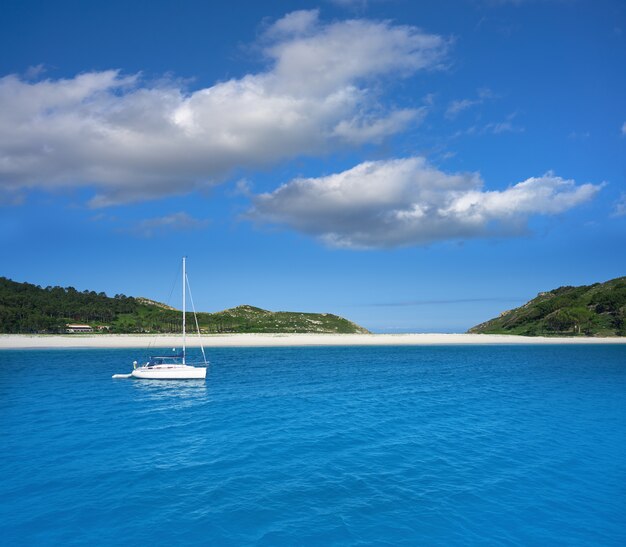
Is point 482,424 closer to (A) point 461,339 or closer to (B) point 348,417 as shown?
(B) point 348,417

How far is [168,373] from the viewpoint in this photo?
52.9 metres

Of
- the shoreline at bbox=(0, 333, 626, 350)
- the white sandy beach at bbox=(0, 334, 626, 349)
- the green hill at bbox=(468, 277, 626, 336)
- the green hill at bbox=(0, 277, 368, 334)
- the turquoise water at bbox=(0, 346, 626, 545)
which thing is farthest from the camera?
the green hill at bbox=(468, 277, 626, 336)

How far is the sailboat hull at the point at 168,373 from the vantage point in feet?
170

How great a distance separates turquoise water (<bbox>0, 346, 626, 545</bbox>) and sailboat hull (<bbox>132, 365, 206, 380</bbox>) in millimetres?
10052

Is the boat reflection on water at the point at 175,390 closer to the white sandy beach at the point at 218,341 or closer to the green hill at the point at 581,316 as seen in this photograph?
the white sandy beach at the point at 218,341

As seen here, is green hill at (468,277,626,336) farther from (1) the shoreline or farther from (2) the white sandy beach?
(2) the white sandy beach

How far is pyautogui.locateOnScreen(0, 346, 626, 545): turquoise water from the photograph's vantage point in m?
14.3

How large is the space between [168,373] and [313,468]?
37.9 m

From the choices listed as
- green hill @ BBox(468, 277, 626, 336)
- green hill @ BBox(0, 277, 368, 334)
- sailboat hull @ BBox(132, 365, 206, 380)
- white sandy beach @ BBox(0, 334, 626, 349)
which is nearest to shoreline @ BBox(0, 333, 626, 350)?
white sandy beach @ BBox(0, 334, 626, 349)

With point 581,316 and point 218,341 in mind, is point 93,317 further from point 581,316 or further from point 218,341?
point 581,316

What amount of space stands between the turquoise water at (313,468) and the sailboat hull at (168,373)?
396 inches

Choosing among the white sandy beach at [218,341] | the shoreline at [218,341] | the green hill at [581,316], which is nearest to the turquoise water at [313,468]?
the white sandy beach at [218,341]

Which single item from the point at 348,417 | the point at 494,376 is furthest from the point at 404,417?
the point at 494,376

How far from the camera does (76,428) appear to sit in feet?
92.1
